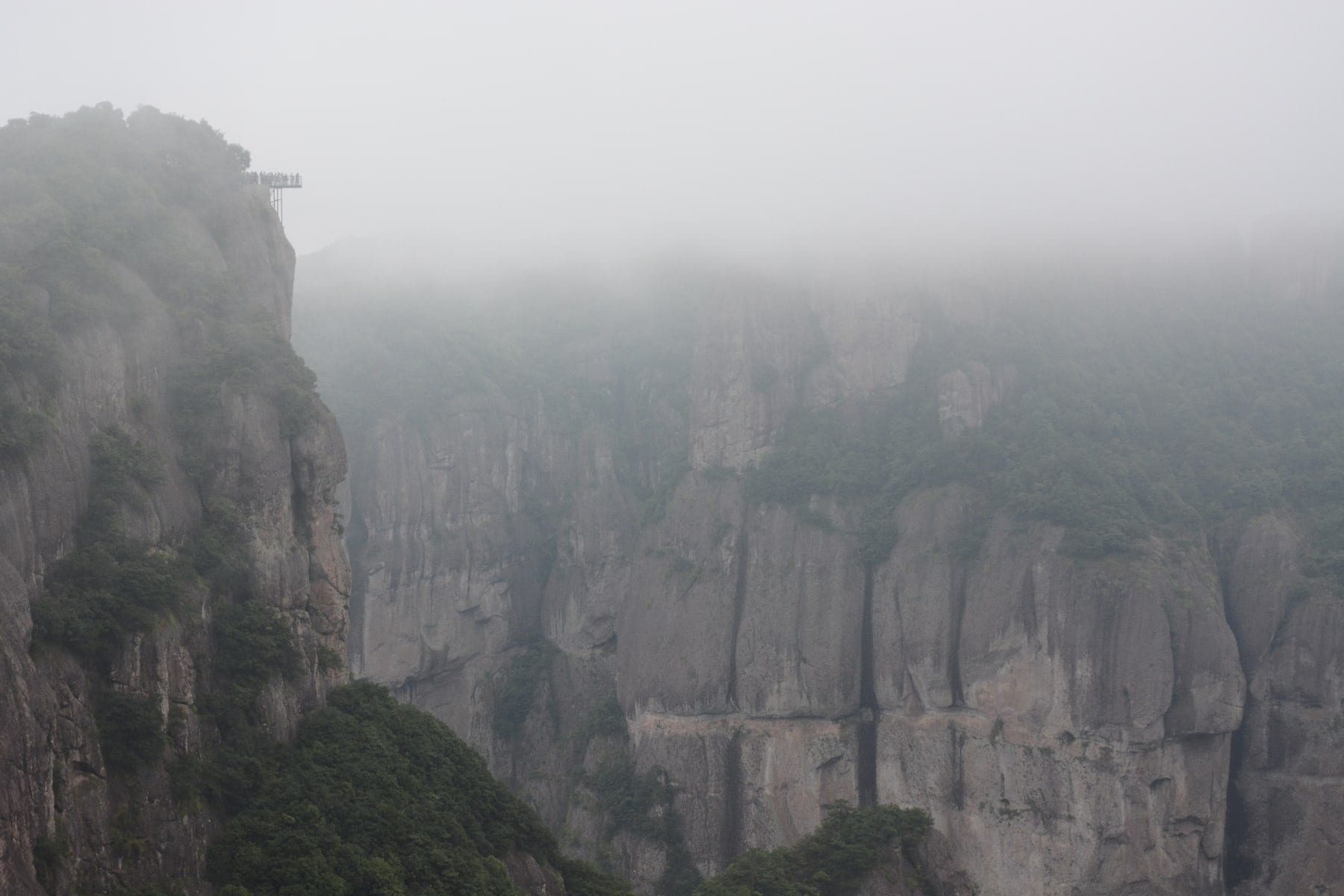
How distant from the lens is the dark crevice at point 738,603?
66.6m

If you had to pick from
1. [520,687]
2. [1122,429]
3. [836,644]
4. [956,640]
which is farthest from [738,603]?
[1122,429]

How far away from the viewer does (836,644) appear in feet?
214

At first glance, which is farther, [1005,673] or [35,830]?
[1005,673]

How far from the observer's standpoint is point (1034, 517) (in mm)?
62781

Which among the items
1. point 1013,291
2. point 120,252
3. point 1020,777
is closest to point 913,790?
point 1020,777

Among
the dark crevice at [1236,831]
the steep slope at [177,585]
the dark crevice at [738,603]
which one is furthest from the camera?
the dark crevice at [738,603]

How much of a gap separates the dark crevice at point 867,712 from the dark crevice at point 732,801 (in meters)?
5.89

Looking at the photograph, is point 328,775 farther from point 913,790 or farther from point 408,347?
point 408,347

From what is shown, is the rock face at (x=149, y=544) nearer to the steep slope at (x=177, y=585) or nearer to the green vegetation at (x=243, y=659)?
the steep slope at (x=177, y=585)

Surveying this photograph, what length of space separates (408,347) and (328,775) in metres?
54.8

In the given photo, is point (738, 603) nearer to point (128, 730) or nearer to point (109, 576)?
point (109, 576)

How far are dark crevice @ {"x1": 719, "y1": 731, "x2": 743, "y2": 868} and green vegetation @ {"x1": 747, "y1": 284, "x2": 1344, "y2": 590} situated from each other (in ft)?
40.3

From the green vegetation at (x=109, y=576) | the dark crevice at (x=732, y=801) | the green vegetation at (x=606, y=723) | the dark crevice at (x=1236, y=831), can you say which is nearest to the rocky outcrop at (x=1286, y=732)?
the dark crevice at (x=1236, y=831)

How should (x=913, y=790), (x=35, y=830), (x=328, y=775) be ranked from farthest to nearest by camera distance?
1. (x=913, y=790)
2. (x=328, y=775)
3. (x=35, y=830)
